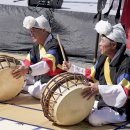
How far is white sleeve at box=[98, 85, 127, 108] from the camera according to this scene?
294 centimetres

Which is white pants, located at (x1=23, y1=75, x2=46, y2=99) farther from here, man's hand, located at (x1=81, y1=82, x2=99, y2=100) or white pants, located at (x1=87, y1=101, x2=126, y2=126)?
man's hand, located at (x1=81, y1=82, x2=99, y2=100)

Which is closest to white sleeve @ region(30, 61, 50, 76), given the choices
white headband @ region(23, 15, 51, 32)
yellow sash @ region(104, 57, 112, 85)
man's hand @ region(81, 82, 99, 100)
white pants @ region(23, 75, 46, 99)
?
white pants @ region(23, 75, 46, 99)

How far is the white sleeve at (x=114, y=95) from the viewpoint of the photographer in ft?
9.63

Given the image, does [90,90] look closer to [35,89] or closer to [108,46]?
[108,46]

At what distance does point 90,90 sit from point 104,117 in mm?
315

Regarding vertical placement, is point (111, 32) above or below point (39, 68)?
above

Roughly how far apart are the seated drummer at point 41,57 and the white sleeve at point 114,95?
80 cm

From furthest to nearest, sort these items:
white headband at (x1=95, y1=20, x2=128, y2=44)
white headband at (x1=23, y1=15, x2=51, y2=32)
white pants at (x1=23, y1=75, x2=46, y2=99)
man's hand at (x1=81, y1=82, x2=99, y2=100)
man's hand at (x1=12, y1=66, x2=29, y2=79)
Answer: white pants at (x1=23, y1=75, x2=46, y2=99), white headband at (x1=23, y1=15, x2=51, y2=32), man's hand at (x1=12, y1=66, x2=29, y2=79), white headband at (x1=95, y1=20, x2=128, y2=44), man's hand at (x1=81, y1=82, x2=99, y2=100)

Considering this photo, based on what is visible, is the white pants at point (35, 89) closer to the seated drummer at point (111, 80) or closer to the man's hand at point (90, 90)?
the seated drummer at point (111, 80)

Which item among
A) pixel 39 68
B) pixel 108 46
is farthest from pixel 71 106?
pixel 39 68

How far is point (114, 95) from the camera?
2.97m

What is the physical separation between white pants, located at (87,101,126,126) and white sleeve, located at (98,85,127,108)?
173 mm

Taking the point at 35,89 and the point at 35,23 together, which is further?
the point at 35,89

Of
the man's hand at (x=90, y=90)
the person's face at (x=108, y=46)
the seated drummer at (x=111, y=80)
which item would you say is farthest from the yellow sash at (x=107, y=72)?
the man's hand at (x=90, y=90)
